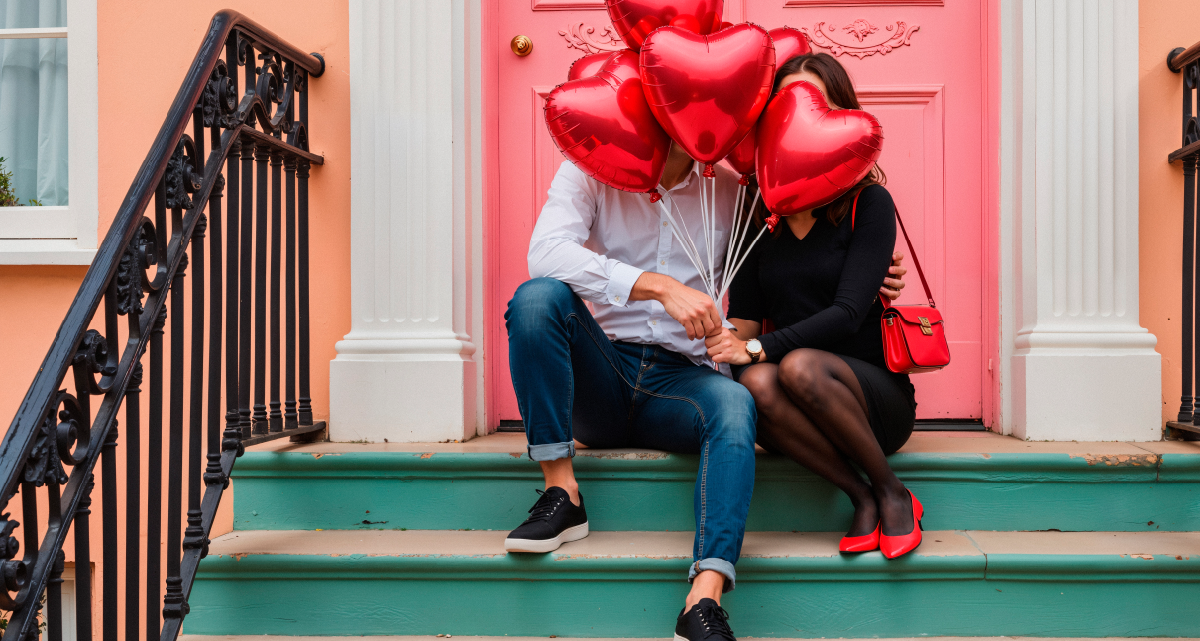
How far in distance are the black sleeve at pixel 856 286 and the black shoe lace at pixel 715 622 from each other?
56 centimetres

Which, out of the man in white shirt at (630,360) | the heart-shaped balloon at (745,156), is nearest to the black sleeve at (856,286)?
the man in white shirt at (630,360)

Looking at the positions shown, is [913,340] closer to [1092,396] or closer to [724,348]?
[724,348]

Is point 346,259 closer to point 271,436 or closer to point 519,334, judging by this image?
point 271,436

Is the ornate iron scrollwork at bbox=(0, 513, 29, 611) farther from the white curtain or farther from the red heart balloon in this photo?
the white curtain

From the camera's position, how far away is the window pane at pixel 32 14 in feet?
7.77

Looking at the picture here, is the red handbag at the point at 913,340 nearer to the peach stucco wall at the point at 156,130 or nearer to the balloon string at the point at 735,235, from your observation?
the balloon string at the point at 735,235

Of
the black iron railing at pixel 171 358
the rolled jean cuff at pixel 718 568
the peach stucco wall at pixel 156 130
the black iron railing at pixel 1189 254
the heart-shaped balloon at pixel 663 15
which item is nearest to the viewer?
the black iron railing at pixel 171 358

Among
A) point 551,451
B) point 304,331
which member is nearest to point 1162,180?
point 551,451

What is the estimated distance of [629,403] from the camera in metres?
1.76

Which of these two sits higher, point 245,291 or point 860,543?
point 245,291

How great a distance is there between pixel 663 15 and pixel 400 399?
3.75ft

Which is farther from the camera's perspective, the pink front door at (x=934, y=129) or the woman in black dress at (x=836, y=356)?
the pink front door at (x=934, y=129)

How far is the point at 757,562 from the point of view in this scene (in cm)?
151

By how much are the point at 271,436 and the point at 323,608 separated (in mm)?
431
